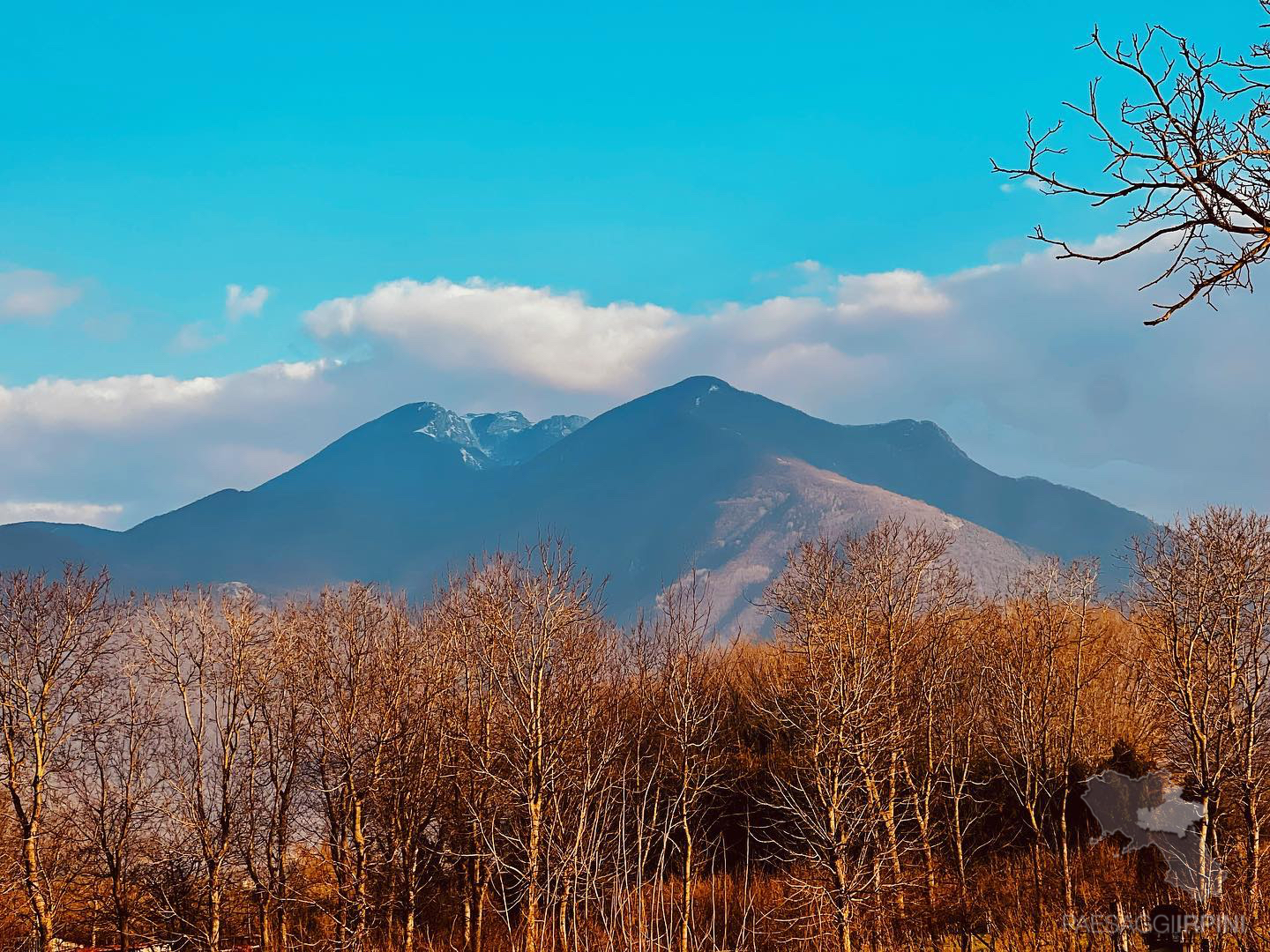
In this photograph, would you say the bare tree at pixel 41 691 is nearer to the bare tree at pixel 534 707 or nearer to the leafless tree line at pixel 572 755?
the leafless tree line at pixel 572 755

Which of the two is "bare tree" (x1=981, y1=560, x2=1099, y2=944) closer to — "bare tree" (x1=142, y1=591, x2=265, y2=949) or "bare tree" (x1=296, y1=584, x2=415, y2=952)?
"bare tree" (x1=296, y1=584, x2=415, y2=952)

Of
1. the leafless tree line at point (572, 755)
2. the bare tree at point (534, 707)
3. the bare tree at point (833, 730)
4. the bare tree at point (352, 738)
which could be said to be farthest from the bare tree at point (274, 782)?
the bare tree at point (833, 730)

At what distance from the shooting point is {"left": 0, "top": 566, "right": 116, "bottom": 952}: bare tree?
4053 centimetres

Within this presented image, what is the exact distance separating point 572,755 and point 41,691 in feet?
77.9

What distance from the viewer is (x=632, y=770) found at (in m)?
51.1

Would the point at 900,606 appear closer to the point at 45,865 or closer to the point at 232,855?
the point at 232,855

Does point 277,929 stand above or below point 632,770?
below

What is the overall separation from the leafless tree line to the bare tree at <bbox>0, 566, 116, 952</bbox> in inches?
7.8

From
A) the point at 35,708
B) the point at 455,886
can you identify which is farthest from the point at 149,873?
the point at 455,886

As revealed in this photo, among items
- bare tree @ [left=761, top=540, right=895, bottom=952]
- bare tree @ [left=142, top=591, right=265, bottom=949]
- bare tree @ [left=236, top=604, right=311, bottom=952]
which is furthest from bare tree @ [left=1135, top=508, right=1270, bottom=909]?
bare tree @ [left=142, top=591, right=265, bottom=949]

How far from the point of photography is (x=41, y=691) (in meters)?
42.9

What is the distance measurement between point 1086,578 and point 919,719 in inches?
391

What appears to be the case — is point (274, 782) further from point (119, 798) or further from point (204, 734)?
point (119, 798)

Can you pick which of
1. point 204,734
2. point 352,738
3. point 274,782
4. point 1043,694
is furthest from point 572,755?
point 204,734
